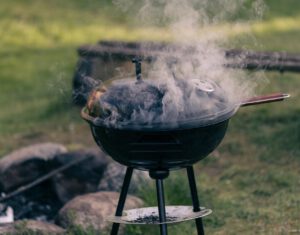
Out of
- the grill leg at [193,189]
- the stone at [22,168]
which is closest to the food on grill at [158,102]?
the grill leg at [193,189]

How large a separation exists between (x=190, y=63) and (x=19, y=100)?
17.8ft

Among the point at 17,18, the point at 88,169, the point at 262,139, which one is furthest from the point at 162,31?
the point at 88,169

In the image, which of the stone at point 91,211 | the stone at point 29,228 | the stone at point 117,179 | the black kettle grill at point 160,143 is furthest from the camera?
the stone at point 117,179

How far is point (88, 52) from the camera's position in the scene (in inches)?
346

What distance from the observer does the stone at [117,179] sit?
584cm

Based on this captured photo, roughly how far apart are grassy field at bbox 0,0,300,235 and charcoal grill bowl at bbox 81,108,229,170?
1199mm

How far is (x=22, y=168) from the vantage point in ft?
20.7

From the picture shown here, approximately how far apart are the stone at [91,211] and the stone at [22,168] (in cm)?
112

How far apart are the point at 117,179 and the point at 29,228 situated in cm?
115

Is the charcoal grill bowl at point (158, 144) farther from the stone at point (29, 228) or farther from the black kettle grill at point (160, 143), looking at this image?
the stone at point (29, 228)

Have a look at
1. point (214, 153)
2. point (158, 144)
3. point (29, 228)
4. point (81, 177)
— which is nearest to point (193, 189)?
point (158, 144)

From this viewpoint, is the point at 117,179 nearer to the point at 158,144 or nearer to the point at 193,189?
the point at 193,189

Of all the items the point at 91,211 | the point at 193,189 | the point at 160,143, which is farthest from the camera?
the point at 91,211

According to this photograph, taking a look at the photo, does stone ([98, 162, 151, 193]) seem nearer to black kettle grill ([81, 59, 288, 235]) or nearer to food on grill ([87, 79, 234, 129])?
black kettle grill ([81, 59, 288, 235])
